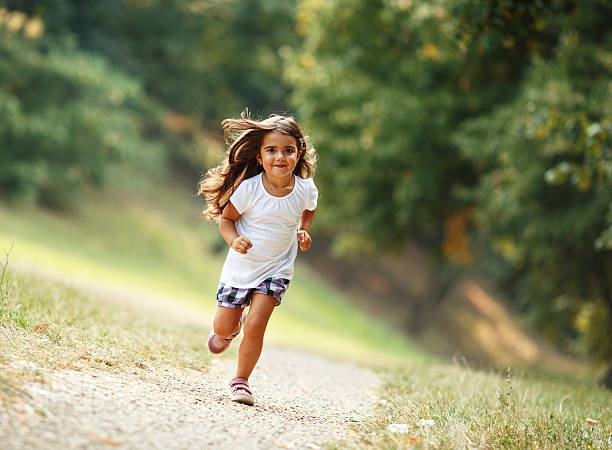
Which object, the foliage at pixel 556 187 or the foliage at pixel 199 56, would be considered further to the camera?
the foliage at pixel 199 56

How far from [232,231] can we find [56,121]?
18975 millimetres

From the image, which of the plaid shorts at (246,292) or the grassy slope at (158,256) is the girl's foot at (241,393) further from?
the grassy slope at (158,256)

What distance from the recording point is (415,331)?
27.7m

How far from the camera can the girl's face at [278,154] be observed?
4770 mm

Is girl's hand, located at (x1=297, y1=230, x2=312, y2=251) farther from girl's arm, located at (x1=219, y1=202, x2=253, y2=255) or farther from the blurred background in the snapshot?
the blurred background

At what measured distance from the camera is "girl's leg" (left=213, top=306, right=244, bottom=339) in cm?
482

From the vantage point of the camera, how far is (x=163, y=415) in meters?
3.50

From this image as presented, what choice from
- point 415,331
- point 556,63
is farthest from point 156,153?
point 556,63

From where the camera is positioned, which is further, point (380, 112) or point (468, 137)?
point (380, 112)

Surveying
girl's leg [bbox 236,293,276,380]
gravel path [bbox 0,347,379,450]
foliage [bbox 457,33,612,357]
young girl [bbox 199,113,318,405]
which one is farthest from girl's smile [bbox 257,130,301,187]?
foliage [bbox 457,33,612,357]

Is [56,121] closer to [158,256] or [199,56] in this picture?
[158,256]

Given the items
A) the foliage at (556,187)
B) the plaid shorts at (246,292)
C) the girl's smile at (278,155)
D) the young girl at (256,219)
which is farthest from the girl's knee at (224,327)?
the foliage at (556,187)

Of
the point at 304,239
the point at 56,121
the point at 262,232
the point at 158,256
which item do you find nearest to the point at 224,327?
the point at 262,232

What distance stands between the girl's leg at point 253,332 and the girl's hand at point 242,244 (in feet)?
1.10
